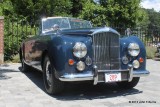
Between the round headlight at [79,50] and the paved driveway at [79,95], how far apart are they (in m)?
0.88

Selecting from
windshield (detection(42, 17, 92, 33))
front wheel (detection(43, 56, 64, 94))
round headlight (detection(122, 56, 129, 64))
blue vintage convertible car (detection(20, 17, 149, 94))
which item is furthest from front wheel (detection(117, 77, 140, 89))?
windshield (detection(42, 17, 92, 33))

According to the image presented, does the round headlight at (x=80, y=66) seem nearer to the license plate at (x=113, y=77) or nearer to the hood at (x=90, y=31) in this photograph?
the license plate at (x=113, y=77)

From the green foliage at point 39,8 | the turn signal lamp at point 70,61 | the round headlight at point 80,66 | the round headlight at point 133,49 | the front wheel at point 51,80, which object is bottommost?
the front wheel at point 51,80

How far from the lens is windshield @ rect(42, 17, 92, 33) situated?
8.48 meters

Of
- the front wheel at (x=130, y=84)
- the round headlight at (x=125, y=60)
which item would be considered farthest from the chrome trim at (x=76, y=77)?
the front wheel at (x=130, y=84)

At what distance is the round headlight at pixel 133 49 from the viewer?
7008mm

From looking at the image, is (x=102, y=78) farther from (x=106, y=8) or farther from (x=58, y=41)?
(x=106, y=8)

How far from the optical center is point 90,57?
6625 mm

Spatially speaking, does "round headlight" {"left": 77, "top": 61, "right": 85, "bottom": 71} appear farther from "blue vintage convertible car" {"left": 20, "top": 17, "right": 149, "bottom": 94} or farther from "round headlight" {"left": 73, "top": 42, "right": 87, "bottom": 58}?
"round headlight" {"left": 73, "top": 42, "right": 87, "bottom": 58}

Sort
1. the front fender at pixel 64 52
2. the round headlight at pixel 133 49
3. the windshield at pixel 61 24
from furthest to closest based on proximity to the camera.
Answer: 1. the windshield at pixel 61 24
2. the round headlight at pixel 133 49
3. the front fender at pixel 64 52

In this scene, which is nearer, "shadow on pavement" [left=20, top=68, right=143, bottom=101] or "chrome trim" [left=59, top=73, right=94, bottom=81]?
"chrome trim" [left=59, top=73, right=94, bottom=81]

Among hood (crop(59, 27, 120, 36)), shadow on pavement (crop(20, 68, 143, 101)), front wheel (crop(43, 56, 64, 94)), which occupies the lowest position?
shadow on pavement (crop(20, 68, 143, 101))

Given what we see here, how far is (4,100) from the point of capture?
21.6 feet

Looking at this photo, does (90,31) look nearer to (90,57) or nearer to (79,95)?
(90,57)
